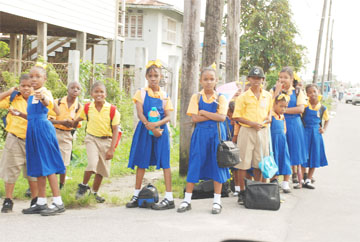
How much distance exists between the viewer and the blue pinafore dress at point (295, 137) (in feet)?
24.7

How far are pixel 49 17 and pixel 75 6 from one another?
1743mm

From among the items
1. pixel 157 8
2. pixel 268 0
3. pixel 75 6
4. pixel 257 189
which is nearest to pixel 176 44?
pixel 157 8

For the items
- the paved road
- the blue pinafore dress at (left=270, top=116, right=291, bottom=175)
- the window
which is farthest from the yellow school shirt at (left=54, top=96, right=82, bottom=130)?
the window

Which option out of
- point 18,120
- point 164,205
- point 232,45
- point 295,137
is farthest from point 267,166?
point 232,45

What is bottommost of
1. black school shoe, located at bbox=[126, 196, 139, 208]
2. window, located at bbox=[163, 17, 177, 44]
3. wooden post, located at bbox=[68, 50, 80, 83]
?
black school shoe, located at bbox=[126, 196, 139, 208]

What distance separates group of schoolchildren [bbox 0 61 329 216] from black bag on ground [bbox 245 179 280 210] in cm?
23

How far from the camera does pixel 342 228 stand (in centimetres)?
547

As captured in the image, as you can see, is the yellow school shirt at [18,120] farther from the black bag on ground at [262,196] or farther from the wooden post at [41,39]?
the wooden post at [41,39]

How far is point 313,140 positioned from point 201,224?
3389mm

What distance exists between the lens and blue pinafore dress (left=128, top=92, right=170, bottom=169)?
19.8ft

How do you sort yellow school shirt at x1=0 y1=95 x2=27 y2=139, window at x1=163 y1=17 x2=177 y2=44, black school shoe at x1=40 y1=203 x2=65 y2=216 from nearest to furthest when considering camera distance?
1. black school shoe at x1=40 y1=203 x2=65 y2=216
2. yellow school shirt at x1=0 y1=95 x2=27 y2=139
3. window at x1=163 y1=17 x2=177 y2=44

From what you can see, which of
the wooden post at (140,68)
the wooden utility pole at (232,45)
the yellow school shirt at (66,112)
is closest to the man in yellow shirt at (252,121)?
the yellow school shirt at (66,112)

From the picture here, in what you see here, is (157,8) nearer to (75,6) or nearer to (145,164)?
(75,6)

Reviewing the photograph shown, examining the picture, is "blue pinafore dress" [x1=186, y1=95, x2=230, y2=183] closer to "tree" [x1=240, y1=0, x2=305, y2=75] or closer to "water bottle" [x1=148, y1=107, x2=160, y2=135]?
"water bottle" [x1=148, y1=107, x2=160, y2=135]
